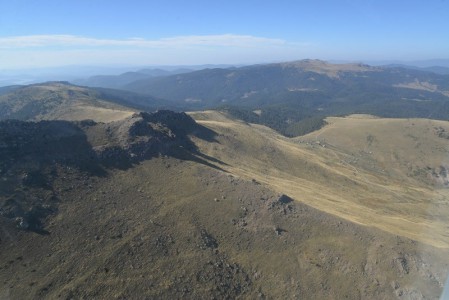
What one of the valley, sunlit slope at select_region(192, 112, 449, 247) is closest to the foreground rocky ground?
the valley

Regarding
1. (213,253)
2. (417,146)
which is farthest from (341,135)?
(213,253)

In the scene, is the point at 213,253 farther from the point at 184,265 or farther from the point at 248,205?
the point at 248,205

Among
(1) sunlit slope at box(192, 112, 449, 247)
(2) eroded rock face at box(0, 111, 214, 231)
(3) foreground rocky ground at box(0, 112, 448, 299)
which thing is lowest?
(1) sunlit slope at box(192, 112, 449, 247)

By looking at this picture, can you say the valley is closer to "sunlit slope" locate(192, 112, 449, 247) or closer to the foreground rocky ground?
the foreground rocky ground

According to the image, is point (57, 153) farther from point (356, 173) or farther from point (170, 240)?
point (356, 173)

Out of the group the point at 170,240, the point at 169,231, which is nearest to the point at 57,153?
the point at 169,231

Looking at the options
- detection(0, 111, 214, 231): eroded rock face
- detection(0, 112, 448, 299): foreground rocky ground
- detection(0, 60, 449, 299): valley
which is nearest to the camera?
detection(0, 112, 448, 299): foreground rocky ground

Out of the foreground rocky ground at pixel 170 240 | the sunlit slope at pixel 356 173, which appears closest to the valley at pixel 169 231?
the foreground rocky ground at pixel 170 240
